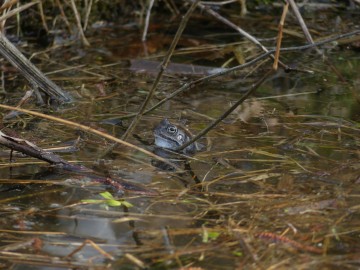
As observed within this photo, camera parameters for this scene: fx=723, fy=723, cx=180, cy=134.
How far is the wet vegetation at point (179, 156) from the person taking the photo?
258cm

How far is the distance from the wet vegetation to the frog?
0.01m

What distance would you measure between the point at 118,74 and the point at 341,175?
231 centimetres

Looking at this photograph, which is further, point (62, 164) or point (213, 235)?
point (62, 164)

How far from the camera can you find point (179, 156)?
3.57 meters

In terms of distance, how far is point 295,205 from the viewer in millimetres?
2900

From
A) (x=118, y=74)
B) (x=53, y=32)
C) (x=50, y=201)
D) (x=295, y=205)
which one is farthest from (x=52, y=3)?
(x=295, y=205)

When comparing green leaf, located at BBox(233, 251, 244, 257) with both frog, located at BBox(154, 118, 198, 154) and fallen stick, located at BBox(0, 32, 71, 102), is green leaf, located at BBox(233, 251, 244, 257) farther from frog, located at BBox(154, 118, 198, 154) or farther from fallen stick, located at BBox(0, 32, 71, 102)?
fallen stick, located at BBox(0, 32, 71, 102)

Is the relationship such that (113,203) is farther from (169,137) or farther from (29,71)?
(29,71)

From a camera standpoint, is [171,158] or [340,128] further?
[340,128]

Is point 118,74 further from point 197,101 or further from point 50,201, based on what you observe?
point 50,201

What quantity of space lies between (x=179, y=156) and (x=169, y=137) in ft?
0.46

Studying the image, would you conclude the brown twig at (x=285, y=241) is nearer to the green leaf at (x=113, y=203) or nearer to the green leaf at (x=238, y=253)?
the green leaf at (x=238, y=253)

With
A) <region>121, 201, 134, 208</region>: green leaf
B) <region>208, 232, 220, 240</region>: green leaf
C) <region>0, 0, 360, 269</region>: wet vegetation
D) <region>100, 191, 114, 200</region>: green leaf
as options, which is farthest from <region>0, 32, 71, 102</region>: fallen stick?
<region>208, 232, 220, 240</region>: green leaf

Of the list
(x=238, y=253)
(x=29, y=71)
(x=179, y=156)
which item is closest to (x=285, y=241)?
(x=238, y=253)
